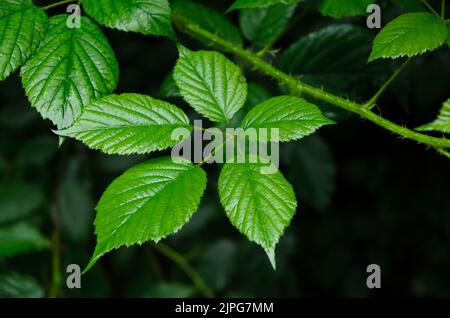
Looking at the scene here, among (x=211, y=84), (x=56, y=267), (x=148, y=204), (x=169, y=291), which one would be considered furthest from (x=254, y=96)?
(x=56, y=267)

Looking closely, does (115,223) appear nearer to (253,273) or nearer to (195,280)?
(195,280)

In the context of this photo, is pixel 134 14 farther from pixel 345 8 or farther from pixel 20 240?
pixel 20 240

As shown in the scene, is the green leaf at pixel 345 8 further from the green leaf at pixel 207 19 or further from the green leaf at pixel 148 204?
the green leaf at pixel 148 204

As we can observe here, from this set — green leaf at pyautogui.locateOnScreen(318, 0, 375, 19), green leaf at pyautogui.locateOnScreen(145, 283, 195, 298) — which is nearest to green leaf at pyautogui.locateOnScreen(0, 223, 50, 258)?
green leaf at pyautogui.locateOnScreen(145, 283, 195, 298)

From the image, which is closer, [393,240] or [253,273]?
[253,273]

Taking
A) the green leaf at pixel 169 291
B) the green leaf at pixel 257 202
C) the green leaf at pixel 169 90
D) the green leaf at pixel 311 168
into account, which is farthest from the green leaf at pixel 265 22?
the green leaf at pixel 169 291

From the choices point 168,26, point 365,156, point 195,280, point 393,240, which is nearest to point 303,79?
point 168,26
